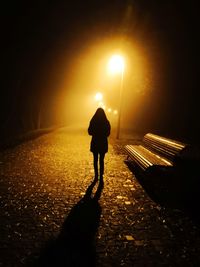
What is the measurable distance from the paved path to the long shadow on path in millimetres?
61

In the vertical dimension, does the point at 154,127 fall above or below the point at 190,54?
below

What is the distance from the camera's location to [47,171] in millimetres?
9219

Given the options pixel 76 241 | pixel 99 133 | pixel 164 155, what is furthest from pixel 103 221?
pixel 164 155

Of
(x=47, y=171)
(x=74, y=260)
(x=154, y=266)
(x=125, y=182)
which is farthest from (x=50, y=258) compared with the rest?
(x=47, y=171)

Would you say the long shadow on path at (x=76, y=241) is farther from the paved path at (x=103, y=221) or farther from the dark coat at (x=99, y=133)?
the dark coat at (x=99, y=133)

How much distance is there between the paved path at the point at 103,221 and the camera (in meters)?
4.11

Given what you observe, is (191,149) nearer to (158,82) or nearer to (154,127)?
(158,82)

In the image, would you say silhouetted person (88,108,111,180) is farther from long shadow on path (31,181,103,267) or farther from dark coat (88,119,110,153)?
long shadow on path (31,181,103,267)

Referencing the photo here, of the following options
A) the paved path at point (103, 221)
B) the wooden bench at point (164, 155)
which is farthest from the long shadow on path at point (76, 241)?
the wooden bench at point (164, 155)

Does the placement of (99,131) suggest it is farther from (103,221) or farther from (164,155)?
(103,221)

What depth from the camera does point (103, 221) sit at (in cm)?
529

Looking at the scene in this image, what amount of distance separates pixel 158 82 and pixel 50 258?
77.0 ft

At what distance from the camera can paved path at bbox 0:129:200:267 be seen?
4.11 m

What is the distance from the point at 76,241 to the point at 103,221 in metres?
0.87
